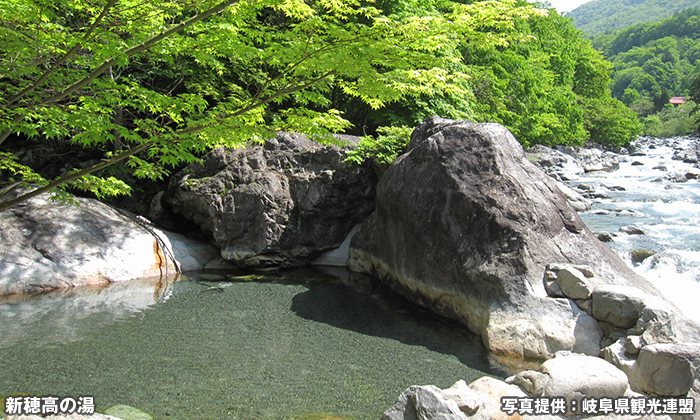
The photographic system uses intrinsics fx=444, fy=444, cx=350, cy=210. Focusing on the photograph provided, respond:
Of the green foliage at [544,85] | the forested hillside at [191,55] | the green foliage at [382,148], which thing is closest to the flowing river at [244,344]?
the forested hillside at [191,55]

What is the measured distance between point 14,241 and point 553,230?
10.1 meters

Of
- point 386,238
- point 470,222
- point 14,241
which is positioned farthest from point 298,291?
point 14,241

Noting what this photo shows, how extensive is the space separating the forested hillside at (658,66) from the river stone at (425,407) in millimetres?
71263

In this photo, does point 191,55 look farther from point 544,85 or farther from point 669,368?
point 544,85

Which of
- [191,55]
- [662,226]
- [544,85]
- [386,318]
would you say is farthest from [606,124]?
[191,55]

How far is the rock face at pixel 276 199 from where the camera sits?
35.1 ft

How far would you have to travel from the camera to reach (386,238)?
8.98 m

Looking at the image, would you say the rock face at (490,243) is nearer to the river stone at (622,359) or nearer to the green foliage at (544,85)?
the river stone at (622,359)

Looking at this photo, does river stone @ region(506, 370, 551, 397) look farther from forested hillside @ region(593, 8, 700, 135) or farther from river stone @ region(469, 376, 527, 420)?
forested hillside @ region(593, 8, 700, 135)

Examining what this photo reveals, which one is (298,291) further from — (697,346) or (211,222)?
(697,346)

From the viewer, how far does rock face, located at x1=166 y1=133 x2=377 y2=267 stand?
35.1 feet

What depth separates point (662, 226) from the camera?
12758 mm

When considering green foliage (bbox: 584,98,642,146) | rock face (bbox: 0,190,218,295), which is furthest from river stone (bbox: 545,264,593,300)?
green foliage (bbox: 584,98,642,146)

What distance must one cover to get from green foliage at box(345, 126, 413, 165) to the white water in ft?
18.4
